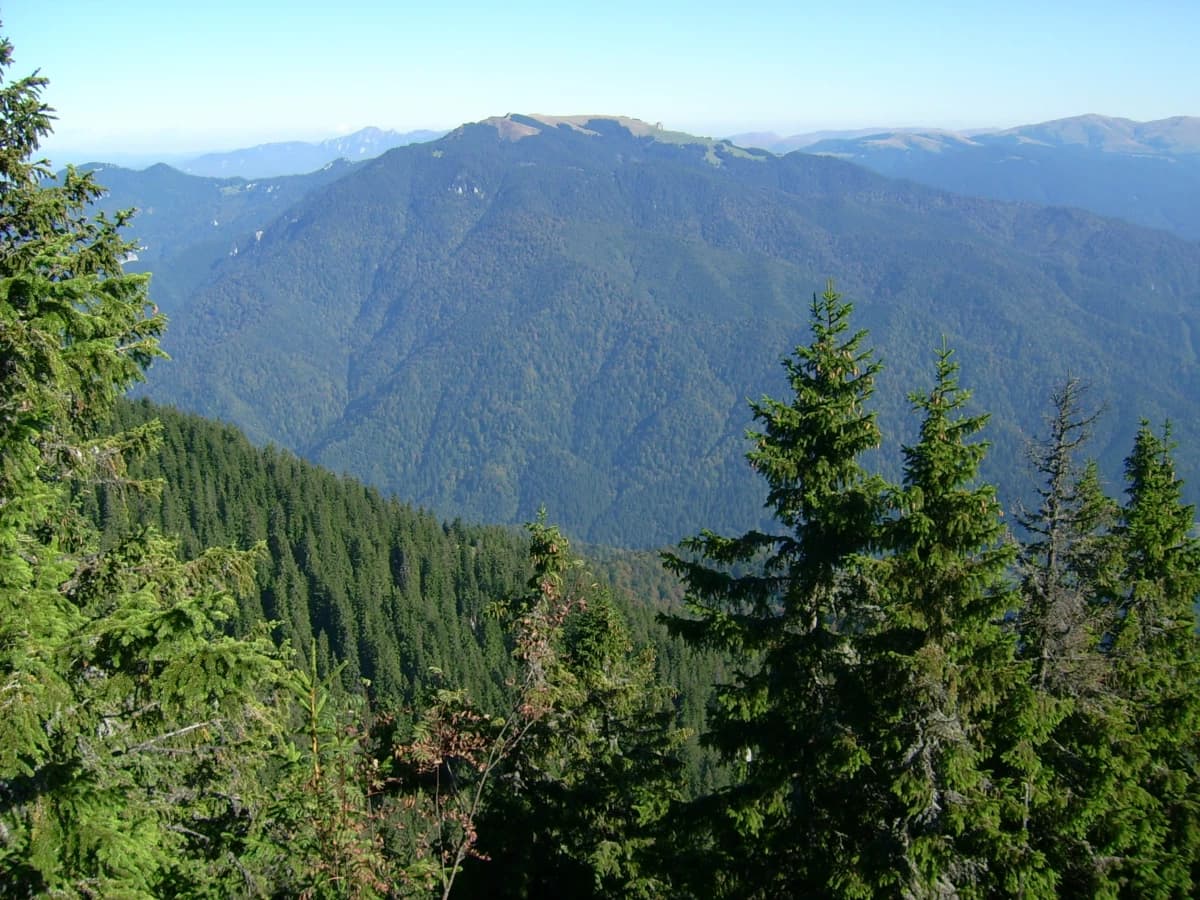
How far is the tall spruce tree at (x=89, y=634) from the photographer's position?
6.66 metres

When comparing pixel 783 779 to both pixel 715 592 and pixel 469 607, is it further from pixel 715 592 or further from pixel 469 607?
pixel 469 607

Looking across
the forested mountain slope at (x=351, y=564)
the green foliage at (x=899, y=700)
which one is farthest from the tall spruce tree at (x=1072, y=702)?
the forested mountain slope at (x=351, y=564)

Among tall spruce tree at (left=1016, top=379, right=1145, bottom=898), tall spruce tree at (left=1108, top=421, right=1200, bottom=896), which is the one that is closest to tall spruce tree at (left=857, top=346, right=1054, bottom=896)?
tall spruce tree at (left=1016, top=379, right=1145, bottom=898)

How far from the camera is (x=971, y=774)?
11227 millimetres

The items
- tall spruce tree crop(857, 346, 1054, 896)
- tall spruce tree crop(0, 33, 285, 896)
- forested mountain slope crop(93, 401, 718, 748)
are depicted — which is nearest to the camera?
tall spruce tree crop(0, 33, 285, 896)

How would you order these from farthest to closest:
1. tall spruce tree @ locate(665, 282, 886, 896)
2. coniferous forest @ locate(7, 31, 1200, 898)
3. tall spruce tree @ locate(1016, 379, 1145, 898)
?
tall spruce tree @ locate(1016, 379, 1145, 898)
tall spruce tree @ locate(665, 282, 886, 896)
coniferous forest @ locate(7, 31, 1200, 898)

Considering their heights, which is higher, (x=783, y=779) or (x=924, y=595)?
(x=924, y=595)

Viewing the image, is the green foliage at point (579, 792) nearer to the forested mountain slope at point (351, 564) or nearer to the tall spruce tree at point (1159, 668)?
the tall spruce tree at point (1159, 668)

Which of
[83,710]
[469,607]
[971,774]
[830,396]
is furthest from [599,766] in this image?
[469,607]

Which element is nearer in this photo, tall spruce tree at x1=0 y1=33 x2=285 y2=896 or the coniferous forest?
tall spruce tree at x1=0 y1=33 x2=285 y2=896

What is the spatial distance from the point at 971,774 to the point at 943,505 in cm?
365

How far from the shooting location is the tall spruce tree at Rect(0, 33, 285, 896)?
21.9 ft

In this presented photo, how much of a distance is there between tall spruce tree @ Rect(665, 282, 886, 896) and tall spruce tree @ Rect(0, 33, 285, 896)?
6.86 m

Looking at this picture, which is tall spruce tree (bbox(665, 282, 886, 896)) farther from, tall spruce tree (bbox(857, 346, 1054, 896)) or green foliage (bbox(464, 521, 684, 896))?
green foliage (bbox(464, 521, 684, 896))
